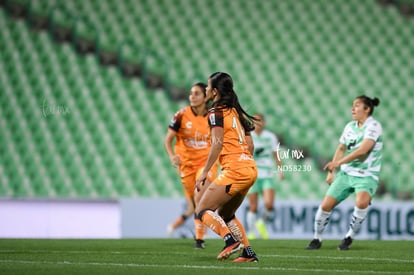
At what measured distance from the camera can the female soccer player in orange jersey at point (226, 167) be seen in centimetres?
841

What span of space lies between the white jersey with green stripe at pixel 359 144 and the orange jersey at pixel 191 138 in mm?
2013

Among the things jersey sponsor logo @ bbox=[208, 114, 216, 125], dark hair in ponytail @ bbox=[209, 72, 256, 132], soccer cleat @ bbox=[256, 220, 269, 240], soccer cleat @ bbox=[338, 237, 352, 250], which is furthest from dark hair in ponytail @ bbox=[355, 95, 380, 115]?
soccer cleat @ bbox=[256, 220, 269, 240]

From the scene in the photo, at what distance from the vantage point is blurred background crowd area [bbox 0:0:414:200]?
18328 millimetres

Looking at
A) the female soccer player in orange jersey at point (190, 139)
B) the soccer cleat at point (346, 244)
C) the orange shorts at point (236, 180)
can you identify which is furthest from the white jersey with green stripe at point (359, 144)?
the orange shorts at point (236, 180)

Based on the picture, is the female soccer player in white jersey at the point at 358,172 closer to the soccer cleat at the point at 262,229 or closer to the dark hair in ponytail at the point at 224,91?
the dark hair in ponytail at the point at 224,91

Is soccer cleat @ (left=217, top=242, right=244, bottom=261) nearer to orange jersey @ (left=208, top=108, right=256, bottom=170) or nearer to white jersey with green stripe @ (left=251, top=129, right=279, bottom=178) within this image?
orange jersey @ (left=208, top=108, right=256, bottom=170)

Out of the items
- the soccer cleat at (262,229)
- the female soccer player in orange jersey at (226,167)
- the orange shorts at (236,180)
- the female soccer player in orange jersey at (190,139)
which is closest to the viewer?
the female soccer player in orange jersey at (226,167)

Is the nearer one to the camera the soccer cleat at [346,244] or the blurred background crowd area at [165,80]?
the soccer cleat at [346,244]

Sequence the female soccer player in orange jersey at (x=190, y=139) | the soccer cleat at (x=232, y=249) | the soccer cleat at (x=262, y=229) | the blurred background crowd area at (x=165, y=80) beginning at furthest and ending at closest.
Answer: the blurred background crowd area at (x=165, y=80)
the soccer cleat at (x=262, y=229)
the female soccer player in orange jersey at (x=190, y=139)
the soccer cleat at (x=232, y=249)

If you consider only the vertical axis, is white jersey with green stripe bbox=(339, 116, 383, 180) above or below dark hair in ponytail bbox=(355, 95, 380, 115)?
below

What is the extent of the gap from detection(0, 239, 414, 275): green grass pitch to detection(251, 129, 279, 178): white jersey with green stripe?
278cm

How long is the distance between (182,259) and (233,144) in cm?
148

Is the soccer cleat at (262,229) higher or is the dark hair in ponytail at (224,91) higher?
the dark hair in ponytail at (224,91)

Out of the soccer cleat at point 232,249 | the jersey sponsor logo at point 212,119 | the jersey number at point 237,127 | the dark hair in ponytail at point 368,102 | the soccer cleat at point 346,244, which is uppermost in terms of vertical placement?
the dark hair in ponytail at point 368,102
